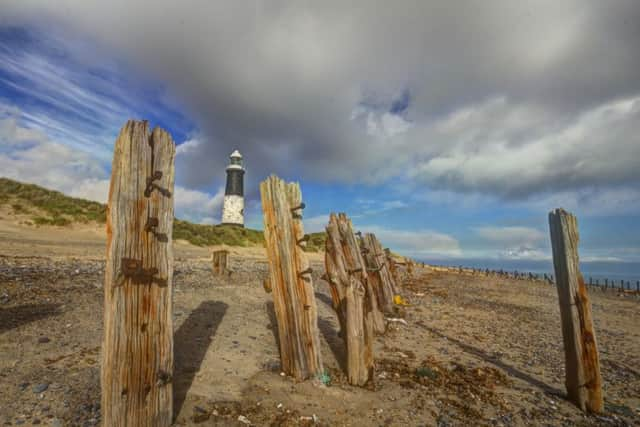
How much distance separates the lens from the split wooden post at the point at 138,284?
3.14 metres

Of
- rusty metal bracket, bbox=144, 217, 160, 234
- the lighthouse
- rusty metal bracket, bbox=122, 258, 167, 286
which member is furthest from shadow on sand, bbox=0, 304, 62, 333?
the lighthouse

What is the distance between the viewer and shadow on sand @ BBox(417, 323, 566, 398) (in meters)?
5.74

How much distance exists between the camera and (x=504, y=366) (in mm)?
6957

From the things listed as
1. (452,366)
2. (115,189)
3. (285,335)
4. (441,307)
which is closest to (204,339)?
(285,335)

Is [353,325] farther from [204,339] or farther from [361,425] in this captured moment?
[204,339]

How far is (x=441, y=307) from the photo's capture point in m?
13.9

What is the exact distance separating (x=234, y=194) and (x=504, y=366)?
45980 mm

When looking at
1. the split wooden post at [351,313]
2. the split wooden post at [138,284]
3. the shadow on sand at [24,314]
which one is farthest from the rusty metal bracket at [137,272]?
the shadow on sand at [24,314]

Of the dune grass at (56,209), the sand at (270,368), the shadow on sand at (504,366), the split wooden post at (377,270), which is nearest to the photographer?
the sand at (270,368)

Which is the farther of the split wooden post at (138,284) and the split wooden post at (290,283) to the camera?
the split wooden post at (290,283)

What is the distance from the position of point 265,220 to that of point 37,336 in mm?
4403

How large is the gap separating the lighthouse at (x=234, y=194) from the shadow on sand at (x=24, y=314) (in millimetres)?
41154

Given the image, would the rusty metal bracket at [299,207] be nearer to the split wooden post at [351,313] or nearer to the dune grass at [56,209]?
the split wooden post at [351,313]

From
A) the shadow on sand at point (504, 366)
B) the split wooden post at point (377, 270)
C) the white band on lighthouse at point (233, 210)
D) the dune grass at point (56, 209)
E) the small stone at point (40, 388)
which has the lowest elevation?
the shadow on sand at point (504, 366)
